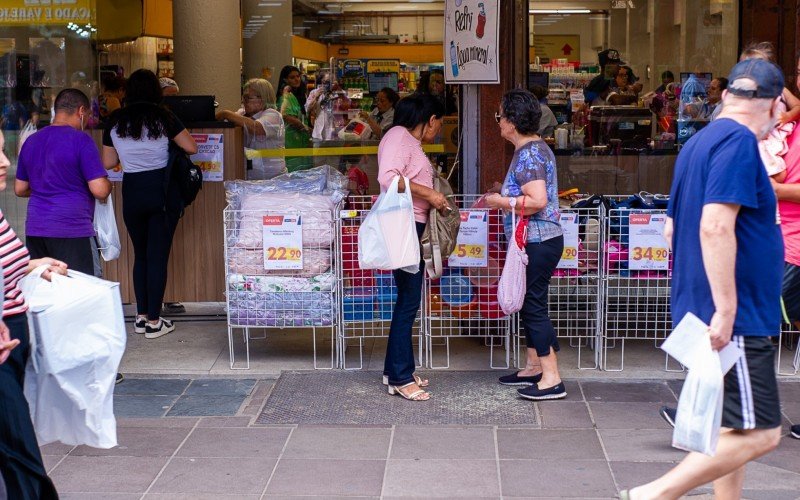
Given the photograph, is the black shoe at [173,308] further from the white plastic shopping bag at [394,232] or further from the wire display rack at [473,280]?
the white plastic shopping bag at [394,232]

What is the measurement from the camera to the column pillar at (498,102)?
6.96 m

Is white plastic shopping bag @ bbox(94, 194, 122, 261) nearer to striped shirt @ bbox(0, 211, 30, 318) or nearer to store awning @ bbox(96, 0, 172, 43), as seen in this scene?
striped shirt @ bbox(0, 211, 30, 318)

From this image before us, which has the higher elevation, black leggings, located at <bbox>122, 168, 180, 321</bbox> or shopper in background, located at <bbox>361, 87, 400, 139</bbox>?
shopper in background, located at <bbox>361, 87, 400, 139</bbox>

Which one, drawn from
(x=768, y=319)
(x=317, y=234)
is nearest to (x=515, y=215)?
(x=317, y=234)

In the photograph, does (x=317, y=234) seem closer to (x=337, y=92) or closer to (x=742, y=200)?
(x=742, y=200)

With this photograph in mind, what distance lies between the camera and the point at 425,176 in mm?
5887

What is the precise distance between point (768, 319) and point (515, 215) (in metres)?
2.20

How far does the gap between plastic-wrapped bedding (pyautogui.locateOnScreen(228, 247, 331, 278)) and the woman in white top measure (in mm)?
1676

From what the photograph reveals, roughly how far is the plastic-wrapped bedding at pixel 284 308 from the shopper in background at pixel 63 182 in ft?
3.29

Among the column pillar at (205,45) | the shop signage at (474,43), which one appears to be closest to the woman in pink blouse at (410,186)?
the shop signage at (474,43)

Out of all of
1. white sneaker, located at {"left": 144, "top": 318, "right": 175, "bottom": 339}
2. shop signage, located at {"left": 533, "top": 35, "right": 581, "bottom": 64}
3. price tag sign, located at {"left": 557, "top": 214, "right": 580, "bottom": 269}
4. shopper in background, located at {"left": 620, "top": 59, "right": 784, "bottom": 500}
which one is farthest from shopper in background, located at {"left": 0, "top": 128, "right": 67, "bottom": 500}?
shop signage, located at {"left": 533, "top": 35, "right": 581, "bottom": 64}

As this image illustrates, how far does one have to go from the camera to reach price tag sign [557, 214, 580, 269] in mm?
6316

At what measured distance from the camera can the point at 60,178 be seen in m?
5.84

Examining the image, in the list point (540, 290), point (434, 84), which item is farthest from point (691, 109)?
point (540, 290)
